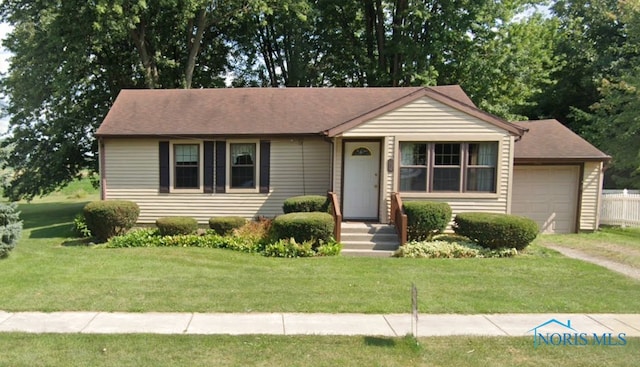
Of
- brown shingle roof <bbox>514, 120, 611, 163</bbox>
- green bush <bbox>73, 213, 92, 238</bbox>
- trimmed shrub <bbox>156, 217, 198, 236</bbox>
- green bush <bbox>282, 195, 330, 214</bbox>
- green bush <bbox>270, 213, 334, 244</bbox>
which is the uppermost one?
brown shingle roof <bbox>514, 120, 611, 163</bbox>

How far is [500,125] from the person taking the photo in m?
10.7

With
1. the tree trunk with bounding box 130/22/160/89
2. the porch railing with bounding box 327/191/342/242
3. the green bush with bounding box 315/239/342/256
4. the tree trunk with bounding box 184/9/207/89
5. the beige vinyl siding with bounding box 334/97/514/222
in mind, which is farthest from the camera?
the tree trunk with bounding box 184/9/207/89

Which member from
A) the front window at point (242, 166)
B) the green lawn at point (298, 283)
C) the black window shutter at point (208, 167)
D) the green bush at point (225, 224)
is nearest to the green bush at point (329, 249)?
the green lawn at point (298, 283)

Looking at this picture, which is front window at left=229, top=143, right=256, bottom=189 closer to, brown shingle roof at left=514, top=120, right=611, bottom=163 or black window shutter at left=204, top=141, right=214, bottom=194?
black window shutter at left=204, top=141, right=214, bottom=194

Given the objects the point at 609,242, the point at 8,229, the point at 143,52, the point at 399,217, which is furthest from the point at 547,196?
the point at 143,52

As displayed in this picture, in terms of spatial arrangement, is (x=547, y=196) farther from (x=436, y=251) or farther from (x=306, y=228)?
(x=306, y=228)

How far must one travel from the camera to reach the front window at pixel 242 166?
12.6 metres

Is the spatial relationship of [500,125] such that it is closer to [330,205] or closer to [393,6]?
[330,205]

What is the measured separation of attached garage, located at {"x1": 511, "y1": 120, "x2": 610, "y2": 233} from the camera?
12.5 m

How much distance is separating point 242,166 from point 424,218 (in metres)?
5.93

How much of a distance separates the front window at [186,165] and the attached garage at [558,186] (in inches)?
400

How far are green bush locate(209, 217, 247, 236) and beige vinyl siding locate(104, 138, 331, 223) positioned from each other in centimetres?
107

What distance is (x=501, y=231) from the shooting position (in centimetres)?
950

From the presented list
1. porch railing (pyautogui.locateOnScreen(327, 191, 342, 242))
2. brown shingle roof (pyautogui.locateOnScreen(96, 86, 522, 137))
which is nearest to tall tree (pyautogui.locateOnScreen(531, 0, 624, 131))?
brown shingle roof (pyautogui.locateOnScreen(96, 86, 522, 137))
